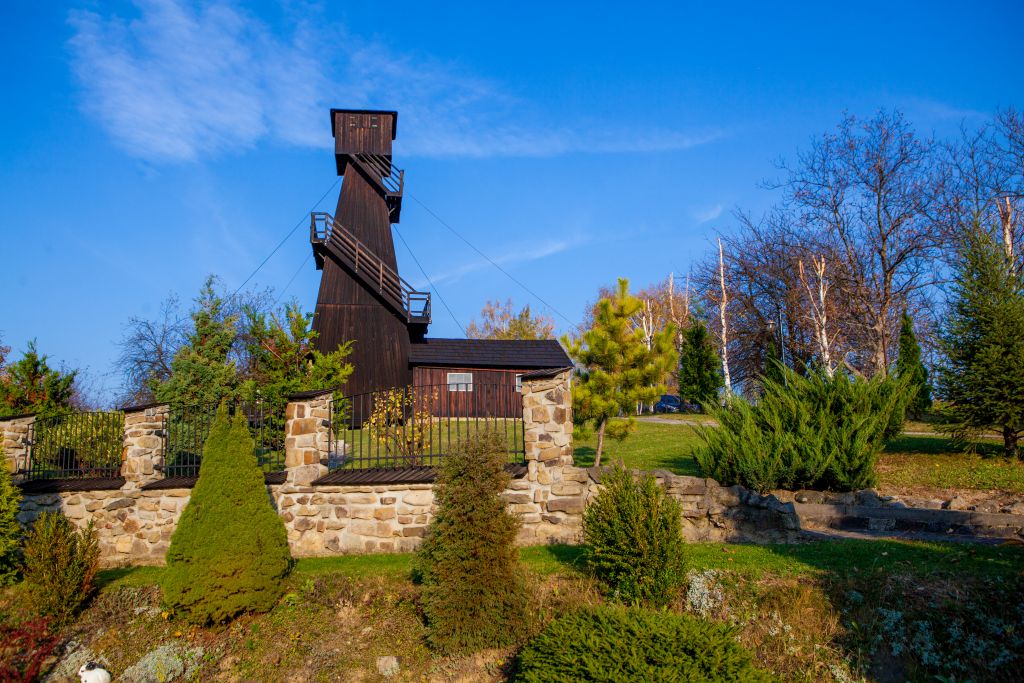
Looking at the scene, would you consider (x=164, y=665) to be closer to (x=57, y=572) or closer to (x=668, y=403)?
(x=57, y=572)

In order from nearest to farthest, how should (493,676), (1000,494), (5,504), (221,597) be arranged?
(493,676), (221,597), (5,504), (1000,494)

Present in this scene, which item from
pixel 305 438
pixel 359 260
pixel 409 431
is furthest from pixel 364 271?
pixel 305 438

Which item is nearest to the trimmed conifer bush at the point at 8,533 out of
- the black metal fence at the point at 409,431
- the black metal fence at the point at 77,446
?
the black metal fence at the point at 77,446

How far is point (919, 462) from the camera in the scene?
12820 mm

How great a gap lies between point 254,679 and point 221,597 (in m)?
1.06

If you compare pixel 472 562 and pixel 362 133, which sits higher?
pixel 362 133

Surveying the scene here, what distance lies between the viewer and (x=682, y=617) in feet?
17.4

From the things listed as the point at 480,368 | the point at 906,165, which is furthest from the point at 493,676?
the point at 906,165

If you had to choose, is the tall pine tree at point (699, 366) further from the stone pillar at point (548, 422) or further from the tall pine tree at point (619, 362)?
the stone pillar at point (548, 422)

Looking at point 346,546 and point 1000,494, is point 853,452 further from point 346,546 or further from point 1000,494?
point 346,546

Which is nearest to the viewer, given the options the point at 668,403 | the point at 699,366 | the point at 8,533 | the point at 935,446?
the point at 8,533

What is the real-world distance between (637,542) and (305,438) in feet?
17.6

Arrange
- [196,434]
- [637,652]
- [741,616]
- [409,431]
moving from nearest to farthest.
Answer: [637,652] < [741,616] < [196,434] < [409,431]

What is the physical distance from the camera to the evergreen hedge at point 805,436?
1062 centimetres
